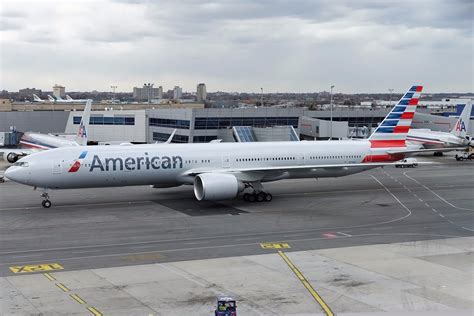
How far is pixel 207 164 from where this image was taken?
1699 inches

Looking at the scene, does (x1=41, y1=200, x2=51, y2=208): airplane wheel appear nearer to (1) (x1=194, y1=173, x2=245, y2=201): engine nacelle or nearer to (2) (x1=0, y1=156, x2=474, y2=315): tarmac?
(2) (x1=0, y1=156, x2=474, y2=315): tarmac

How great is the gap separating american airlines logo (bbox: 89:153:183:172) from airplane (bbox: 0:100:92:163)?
3292cm

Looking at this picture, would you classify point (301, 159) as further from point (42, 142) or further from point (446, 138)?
point (42, 142)

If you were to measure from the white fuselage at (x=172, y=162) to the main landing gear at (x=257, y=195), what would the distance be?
22.3 inches

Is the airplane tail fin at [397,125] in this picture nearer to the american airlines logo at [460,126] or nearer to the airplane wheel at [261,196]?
the airplane wheel at [261,196]

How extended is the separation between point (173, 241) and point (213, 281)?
7.65 metres

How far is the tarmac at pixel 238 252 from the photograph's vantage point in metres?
21.6

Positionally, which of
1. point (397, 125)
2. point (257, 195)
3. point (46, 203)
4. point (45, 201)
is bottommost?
point (46, 203)

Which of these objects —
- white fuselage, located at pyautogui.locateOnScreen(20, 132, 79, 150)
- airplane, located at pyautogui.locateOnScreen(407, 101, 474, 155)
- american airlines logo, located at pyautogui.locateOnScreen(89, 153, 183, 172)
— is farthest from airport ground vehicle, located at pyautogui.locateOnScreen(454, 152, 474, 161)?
white fuselage, located at pyautogui.locateOnScreen(20, 132, 79, 150)

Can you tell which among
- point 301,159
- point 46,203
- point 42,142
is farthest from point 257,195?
point 42,142

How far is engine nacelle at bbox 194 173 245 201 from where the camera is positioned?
39.5m

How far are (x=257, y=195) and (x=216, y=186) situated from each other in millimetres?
4484

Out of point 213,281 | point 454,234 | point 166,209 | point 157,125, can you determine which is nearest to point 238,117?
point 157,125

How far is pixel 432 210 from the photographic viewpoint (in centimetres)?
4034
